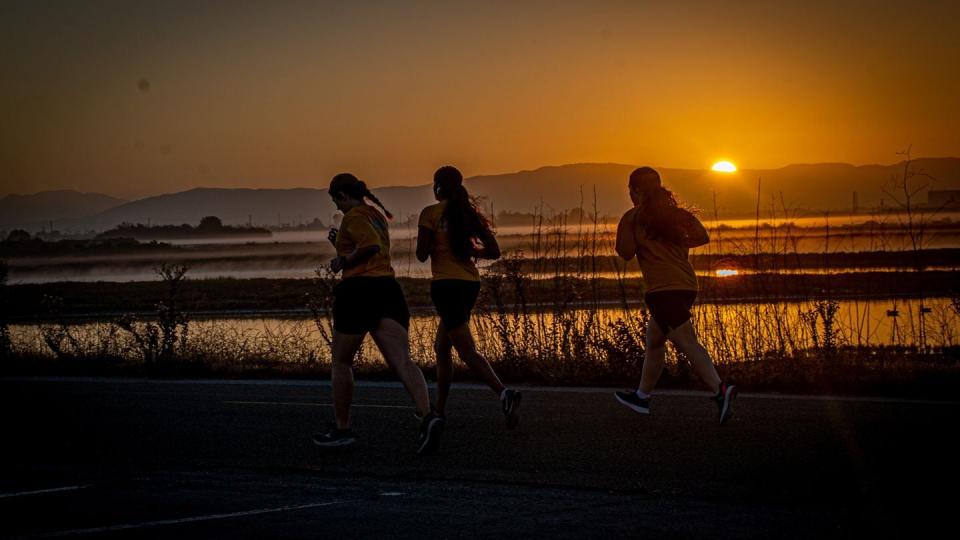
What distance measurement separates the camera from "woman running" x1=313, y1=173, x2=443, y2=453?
8.24 meters

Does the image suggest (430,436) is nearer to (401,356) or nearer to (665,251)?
(401,356)

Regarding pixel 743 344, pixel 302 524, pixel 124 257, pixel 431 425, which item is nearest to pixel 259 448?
pixel 431 425

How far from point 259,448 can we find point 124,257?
113836mm

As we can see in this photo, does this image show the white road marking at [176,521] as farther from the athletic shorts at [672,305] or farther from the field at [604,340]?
the field at [604,340]

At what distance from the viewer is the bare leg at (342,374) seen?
845cm

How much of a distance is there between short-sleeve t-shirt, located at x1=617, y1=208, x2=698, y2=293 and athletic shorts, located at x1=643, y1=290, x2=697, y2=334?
0.04 metres

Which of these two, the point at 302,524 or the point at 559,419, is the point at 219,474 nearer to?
the point at 302,524

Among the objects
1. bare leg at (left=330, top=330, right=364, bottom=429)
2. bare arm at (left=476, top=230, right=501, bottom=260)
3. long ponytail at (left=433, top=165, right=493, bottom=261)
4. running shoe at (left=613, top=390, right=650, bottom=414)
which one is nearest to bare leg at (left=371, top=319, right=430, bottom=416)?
bare leg at (left=330, top=330, right=364, bottom=429)

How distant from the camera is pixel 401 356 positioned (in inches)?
334

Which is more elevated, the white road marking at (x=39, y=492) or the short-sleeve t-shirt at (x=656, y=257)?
the short-sleeve t-shirt at (x=656, y=257)

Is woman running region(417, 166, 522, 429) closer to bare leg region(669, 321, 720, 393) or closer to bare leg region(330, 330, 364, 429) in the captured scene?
bare leg region(330, 330, 364, 429)

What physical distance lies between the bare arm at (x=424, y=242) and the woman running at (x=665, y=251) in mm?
1543

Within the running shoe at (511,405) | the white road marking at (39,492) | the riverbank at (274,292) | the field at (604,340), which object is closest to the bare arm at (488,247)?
the running shoe at (511,405)

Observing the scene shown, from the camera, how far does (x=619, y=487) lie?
6852 millimetres
